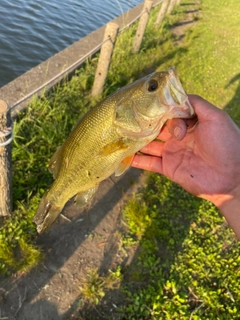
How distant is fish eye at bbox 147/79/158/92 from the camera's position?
2.32m

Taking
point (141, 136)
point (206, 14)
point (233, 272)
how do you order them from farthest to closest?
1. point (206, 14)
2. point (233, 272)
3. point (141, 136)

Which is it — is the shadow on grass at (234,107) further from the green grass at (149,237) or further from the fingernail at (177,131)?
the fingernail at (177,131)

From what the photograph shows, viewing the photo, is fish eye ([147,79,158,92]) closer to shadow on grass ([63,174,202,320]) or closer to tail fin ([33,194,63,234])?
tail fin ([33,194,63,234])

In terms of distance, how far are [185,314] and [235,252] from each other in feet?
4.32

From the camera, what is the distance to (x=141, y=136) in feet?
8.02

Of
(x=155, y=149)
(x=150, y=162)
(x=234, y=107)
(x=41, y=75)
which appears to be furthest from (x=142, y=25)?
(x=150, y=162)

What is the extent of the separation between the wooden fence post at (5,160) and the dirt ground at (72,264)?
0.58 meters

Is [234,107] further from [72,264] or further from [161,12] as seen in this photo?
[72,264]

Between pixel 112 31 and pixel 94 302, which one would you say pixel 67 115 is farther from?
pixel 94 302

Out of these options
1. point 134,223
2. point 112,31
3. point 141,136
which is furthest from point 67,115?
point 141,136

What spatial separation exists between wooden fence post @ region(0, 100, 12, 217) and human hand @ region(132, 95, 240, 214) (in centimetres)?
131

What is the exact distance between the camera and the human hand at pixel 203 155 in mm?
2662

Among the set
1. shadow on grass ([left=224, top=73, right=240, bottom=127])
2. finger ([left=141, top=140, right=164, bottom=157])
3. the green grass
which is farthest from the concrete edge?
shadow on grass ([left=224, top=73, right=240, bottom=127])

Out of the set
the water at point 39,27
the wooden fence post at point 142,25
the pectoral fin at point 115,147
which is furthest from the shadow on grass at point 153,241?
the wooden fence post at point 142,25
